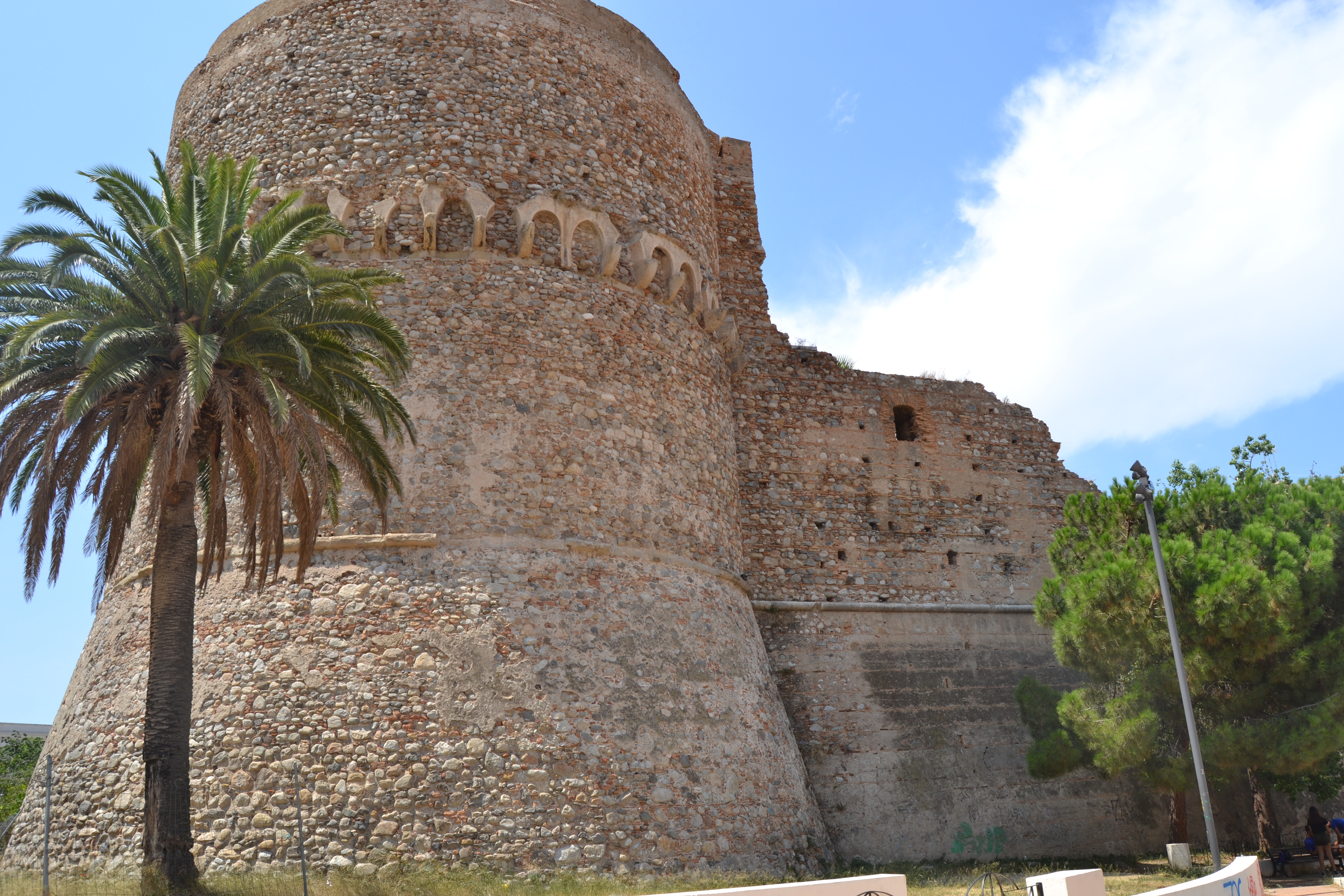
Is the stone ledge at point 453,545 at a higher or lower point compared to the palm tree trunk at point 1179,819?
higher

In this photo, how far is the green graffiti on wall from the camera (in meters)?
13.7

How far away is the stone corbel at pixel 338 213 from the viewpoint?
458 inches

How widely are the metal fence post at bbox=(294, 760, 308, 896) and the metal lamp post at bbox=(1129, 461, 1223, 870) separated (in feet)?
27.0

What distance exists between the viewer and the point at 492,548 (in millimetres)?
10703

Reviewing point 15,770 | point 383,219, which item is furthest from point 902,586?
point 15,770

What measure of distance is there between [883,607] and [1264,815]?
218 inches

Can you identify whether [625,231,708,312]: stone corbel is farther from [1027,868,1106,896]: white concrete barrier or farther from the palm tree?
[1027,868,1106,896]: white concrete barrier

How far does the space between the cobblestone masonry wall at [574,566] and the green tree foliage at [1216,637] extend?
2.19 m

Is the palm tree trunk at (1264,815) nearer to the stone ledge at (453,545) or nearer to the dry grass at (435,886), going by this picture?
the dry grass at (435,886)

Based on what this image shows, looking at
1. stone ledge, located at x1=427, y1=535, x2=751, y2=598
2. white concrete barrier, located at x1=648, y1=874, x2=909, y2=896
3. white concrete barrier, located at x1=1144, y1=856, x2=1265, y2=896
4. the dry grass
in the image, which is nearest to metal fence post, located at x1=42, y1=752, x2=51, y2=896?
the dry grass

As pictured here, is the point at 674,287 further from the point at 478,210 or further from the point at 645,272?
the point at 478,210

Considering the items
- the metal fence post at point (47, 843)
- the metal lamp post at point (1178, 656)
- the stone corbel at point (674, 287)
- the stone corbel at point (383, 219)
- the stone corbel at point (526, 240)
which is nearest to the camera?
the metal fence post at point (47, 843)

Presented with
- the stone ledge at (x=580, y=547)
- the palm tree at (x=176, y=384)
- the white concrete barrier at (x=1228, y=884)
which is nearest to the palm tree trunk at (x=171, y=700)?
the palm tree at (x=176, y=384)

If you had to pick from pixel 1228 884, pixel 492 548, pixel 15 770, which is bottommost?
pixel 1228 884
